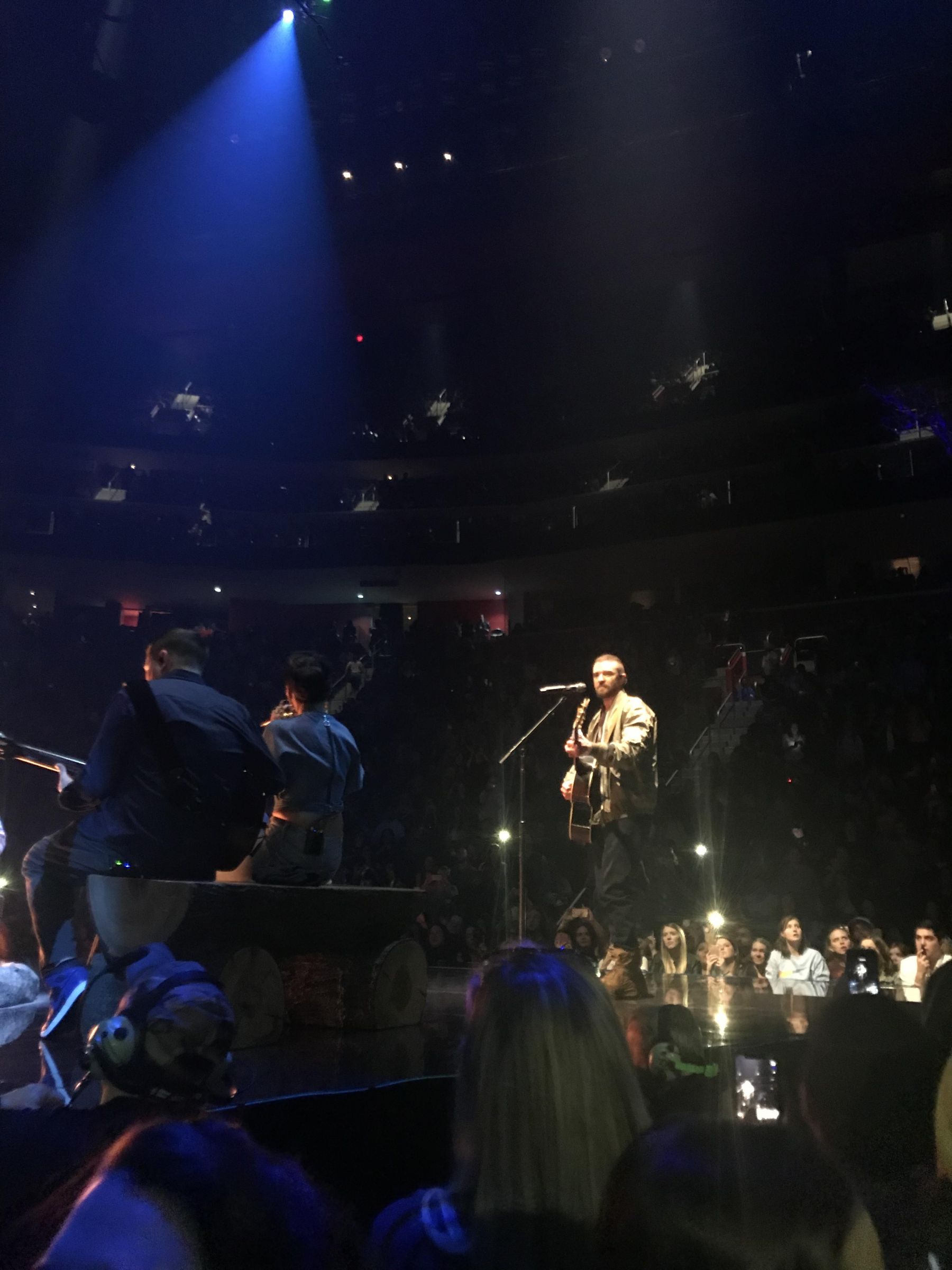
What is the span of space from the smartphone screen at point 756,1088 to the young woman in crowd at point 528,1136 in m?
1.18

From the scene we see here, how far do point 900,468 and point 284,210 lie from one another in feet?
39.7

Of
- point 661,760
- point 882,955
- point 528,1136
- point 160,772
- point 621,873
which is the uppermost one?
point 661,760

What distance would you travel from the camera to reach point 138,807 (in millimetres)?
3080

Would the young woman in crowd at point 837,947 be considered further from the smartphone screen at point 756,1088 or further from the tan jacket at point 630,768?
the smartphone screen at point 756,1088

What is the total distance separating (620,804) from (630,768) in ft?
0.73

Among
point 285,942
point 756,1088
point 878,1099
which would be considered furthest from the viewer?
point 285,942

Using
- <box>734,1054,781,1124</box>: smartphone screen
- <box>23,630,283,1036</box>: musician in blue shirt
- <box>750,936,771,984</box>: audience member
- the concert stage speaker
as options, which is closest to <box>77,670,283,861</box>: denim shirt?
<box>23,630,283,1036</box>: musician in blue shirt

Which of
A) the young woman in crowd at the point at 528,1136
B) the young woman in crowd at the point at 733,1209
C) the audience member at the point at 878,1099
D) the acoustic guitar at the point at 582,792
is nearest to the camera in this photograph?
the young woman in crowd at the point at 733,1209

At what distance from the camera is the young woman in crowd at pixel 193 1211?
0.94 m

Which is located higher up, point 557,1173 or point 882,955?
point 557,1173

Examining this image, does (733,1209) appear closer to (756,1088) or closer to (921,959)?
(756,1088)

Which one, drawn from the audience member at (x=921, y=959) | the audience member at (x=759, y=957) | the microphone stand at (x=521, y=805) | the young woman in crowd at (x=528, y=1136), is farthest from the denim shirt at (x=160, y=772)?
the audience member at (x=759, y=957)

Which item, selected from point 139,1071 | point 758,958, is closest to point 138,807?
point 139,1071

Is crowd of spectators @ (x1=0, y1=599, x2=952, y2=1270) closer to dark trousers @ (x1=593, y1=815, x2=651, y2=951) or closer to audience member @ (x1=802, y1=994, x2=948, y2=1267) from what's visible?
audience member @ (x1=802, y1=994, x2=948, y2=1267)
